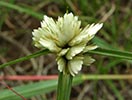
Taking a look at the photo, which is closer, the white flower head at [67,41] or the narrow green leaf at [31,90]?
the white flower head at [67,41]

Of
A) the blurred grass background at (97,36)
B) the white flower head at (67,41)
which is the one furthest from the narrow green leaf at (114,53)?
the blurred grass background at (97,36)

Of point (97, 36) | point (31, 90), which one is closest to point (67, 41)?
point (31, 90)

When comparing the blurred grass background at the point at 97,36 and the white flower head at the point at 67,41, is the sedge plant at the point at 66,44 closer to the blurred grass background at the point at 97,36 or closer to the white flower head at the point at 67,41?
the white flower head at the point at 67,41

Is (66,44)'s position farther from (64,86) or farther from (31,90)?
(31,90)

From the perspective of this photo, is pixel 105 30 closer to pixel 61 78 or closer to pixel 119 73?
pixel 119 73

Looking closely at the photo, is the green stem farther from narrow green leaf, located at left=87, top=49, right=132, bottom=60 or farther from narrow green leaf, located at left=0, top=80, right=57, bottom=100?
narrow green leaf, located at left=0, top=80, right=57, bottom=100

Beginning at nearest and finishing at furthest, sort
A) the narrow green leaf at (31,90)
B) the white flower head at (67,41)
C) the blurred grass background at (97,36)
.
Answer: the white flower head at (67,41) < the narrow green leaf at (31,90) < the blurred grass background at (97,36)

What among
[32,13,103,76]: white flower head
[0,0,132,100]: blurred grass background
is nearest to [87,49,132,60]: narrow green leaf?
[32,13,103,76]: white flower head
